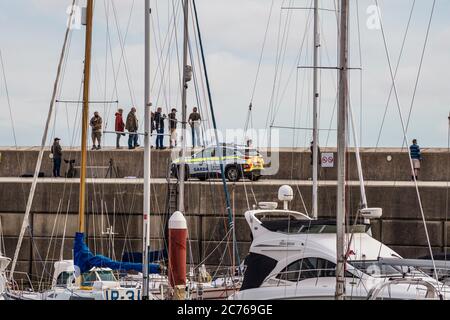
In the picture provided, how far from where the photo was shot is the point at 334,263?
21688mm

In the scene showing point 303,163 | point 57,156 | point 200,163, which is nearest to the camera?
point 200,163

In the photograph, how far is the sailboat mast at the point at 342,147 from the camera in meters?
19.7

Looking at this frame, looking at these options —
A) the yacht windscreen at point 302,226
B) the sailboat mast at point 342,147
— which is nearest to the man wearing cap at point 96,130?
the yacht windscreen at point 302,226

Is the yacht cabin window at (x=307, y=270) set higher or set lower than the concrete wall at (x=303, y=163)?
lower

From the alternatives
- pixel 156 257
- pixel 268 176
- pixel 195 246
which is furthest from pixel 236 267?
pixel 268 176

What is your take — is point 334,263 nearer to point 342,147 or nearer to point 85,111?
point 342,147

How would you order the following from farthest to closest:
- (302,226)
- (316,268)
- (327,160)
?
(327,160) < (302,226) < (316,268)

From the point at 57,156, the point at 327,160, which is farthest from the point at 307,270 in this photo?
the point at 57,156

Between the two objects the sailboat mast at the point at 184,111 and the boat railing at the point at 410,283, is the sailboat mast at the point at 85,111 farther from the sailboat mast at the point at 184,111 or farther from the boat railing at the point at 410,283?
the boat railing at the point at 410,283

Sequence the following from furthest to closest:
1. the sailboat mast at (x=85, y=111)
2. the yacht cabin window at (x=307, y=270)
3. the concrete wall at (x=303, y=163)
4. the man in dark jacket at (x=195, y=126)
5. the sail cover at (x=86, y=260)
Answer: the concrete wall at (x=303, y=163) < the man in dark jacket at (x=195, y=126) < the sailboat mast at (x=85, y=111) < the sail cover at (x=86, y=260) < the yacht cabin window at (x=307, y=270)

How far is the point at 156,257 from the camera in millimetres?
26422

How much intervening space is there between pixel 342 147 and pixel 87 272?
7349 mm

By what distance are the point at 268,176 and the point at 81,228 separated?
10063 millimetres
